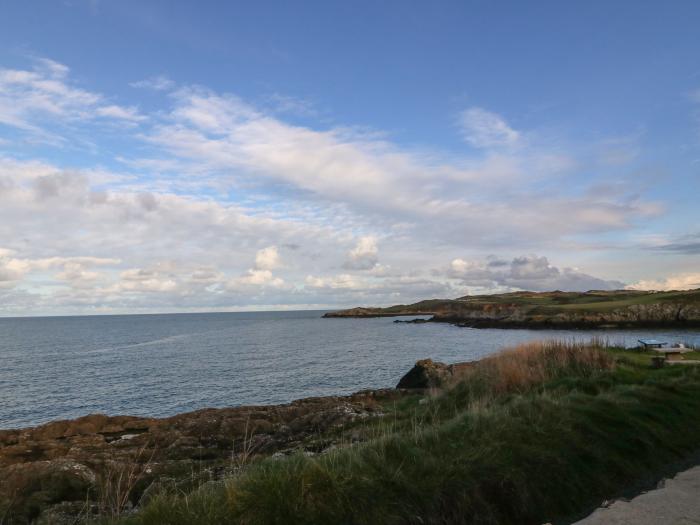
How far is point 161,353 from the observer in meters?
71.8

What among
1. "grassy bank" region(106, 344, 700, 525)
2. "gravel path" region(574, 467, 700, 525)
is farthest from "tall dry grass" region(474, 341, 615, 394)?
"gravel path" region(574, 467, 700, 525)

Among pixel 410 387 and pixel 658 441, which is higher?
pixel 658 441

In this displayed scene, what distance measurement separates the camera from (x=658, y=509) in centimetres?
649

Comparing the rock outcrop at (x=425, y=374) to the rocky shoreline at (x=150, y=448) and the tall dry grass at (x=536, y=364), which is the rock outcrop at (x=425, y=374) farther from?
the tall dry grass at (x=536, y=364)

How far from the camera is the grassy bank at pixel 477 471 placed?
621 cm

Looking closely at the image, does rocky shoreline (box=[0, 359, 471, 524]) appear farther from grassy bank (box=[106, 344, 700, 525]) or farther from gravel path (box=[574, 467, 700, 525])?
gravel path (box=[574, 467, 700, 525])

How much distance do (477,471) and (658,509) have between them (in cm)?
240

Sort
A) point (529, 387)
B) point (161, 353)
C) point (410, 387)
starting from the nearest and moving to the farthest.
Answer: point (529, 387) → point (410, 387) → point (161, 353)

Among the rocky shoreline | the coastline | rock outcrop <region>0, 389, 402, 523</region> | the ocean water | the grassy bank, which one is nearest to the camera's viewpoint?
the grassy bank

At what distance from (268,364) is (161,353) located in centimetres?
2494

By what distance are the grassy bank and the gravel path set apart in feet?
2.94

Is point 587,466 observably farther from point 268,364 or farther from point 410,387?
point 268,364

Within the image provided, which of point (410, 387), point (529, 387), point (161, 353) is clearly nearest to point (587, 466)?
point (529, 387)

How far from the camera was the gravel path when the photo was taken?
6.08 meters
